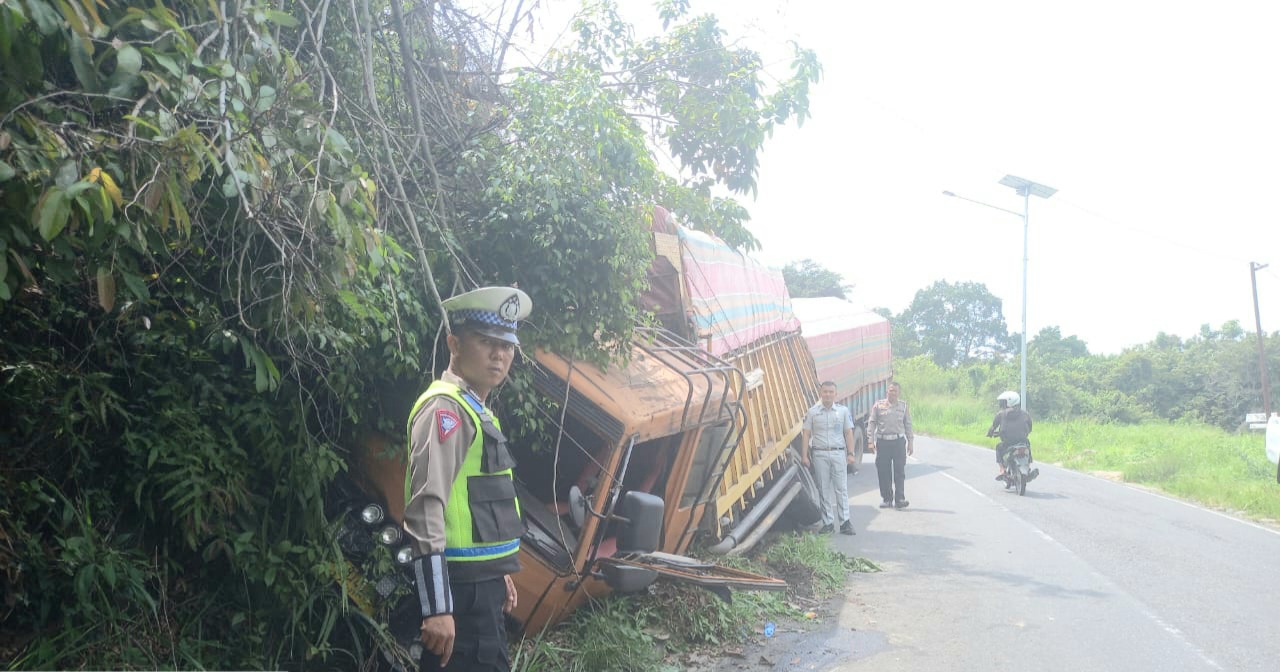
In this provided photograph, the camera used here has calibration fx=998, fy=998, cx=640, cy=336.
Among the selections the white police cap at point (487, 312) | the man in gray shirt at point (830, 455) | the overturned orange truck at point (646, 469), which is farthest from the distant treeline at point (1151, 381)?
the white police cap at point (487, 312)

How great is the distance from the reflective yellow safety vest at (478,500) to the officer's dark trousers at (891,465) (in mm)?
10501

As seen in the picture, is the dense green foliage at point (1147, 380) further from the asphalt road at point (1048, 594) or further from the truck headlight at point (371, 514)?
the truck headlight at point (371, 514)

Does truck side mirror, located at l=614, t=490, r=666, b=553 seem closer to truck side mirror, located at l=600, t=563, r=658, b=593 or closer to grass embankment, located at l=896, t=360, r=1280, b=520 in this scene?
truck side mirror, located at l=600, t=563, r=658, b=593

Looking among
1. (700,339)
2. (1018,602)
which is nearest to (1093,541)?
(1018,602)

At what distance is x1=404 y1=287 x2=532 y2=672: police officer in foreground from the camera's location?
3176 millimetres

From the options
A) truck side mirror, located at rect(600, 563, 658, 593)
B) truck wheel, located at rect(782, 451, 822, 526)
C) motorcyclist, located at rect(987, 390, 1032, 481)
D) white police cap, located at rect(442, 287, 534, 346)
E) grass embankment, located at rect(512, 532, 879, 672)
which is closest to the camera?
white police cap, located at rect(442, 287, 534, 346)

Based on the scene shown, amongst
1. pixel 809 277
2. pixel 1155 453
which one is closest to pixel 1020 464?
pixel 1155 453

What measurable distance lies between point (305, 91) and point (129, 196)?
1.11 m

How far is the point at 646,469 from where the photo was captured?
664 cm

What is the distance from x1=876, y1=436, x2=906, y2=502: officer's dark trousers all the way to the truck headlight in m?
9.60

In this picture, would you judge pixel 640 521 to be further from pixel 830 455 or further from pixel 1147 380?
pixel 1147 380

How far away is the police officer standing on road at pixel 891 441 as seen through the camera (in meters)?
13.4

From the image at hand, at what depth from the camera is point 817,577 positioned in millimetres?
8453

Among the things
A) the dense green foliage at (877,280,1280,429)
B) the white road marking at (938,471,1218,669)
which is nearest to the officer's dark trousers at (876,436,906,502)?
the white road marking at (938,471,1218,669)
